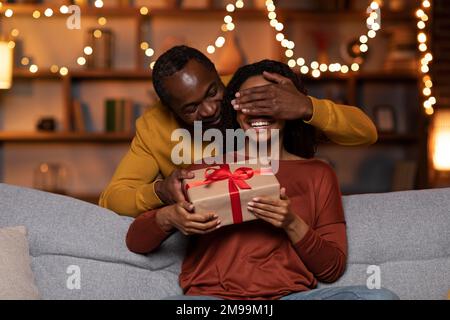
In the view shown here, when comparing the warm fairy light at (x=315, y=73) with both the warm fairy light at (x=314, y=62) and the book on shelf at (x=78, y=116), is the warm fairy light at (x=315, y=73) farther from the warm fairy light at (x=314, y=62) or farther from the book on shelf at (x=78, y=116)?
the book on shelf at (x=78, y=116)

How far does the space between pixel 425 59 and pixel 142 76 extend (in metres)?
1.72

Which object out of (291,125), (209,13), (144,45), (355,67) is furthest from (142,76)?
(291,125)

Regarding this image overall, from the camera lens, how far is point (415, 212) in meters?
2.00

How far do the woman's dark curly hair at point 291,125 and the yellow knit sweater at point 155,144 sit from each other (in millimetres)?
72

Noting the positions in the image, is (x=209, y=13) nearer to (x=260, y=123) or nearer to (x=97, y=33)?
(x=97, y=33)

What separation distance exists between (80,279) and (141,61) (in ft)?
9.29

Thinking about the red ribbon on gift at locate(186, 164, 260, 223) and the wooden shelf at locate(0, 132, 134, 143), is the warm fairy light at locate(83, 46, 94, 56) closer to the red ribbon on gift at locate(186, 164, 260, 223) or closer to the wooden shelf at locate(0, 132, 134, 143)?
the wooden shelf at locate(0, 132, 134, 143)

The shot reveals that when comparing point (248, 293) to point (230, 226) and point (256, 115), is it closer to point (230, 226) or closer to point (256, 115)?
point (230, 226)

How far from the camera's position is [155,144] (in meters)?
2.08

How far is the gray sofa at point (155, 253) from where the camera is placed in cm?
184

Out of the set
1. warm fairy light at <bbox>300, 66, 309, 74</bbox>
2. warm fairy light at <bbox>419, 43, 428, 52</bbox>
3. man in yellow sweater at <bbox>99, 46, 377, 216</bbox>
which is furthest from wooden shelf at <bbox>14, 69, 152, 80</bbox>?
man in yellow sweater at <bbox>99, 46, 377, 216</bbox>

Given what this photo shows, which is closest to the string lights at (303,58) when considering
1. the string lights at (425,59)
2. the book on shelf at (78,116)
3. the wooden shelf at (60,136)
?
the string lights at (425,59)

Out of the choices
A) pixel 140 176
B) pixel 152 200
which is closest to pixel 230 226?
pixel 152 200

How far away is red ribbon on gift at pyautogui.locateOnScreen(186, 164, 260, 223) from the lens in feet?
5.22
